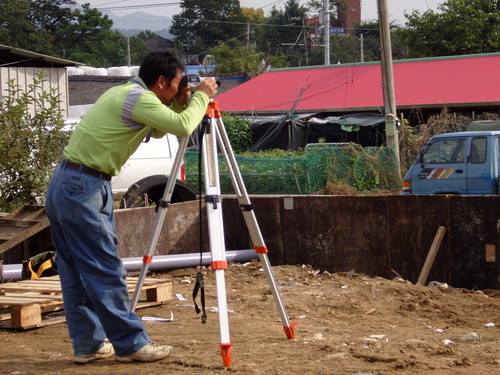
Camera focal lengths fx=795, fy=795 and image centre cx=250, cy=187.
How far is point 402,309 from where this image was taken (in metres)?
7.78

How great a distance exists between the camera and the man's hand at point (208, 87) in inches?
207

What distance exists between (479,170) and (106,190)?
12.8 metres

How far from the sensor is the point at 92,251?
4973mm

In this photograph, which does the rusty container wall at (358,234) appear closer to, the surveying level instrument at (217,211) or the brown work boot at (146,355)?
the surveying level instrument at (217,211)

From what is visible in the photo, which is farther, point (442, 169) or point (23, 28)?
point (23, 28)

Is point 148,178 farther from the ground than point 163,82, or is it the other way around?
point 163,82

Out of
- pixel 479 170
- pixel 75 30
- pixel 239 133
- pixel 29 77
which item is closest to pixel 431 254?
pixel 479 170

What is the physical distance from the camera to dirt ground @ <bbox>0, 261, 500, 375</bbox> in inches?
201

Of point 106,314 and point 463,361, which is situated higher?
point 106,314

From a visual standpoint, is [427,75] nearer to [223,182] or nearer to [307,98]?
[307,98]

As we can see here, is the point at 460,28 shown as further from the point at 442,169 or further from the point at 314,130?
the point at 442,169

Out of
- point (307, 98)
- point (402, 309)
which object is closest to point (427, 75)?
point (307, 98)

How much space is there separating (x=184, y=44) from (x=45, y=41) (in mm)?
28827

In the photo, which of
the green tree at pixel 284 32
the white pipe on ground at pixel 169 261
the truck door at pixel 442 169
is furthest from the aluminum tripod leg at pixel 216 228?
the green tree at pixel 284 32
